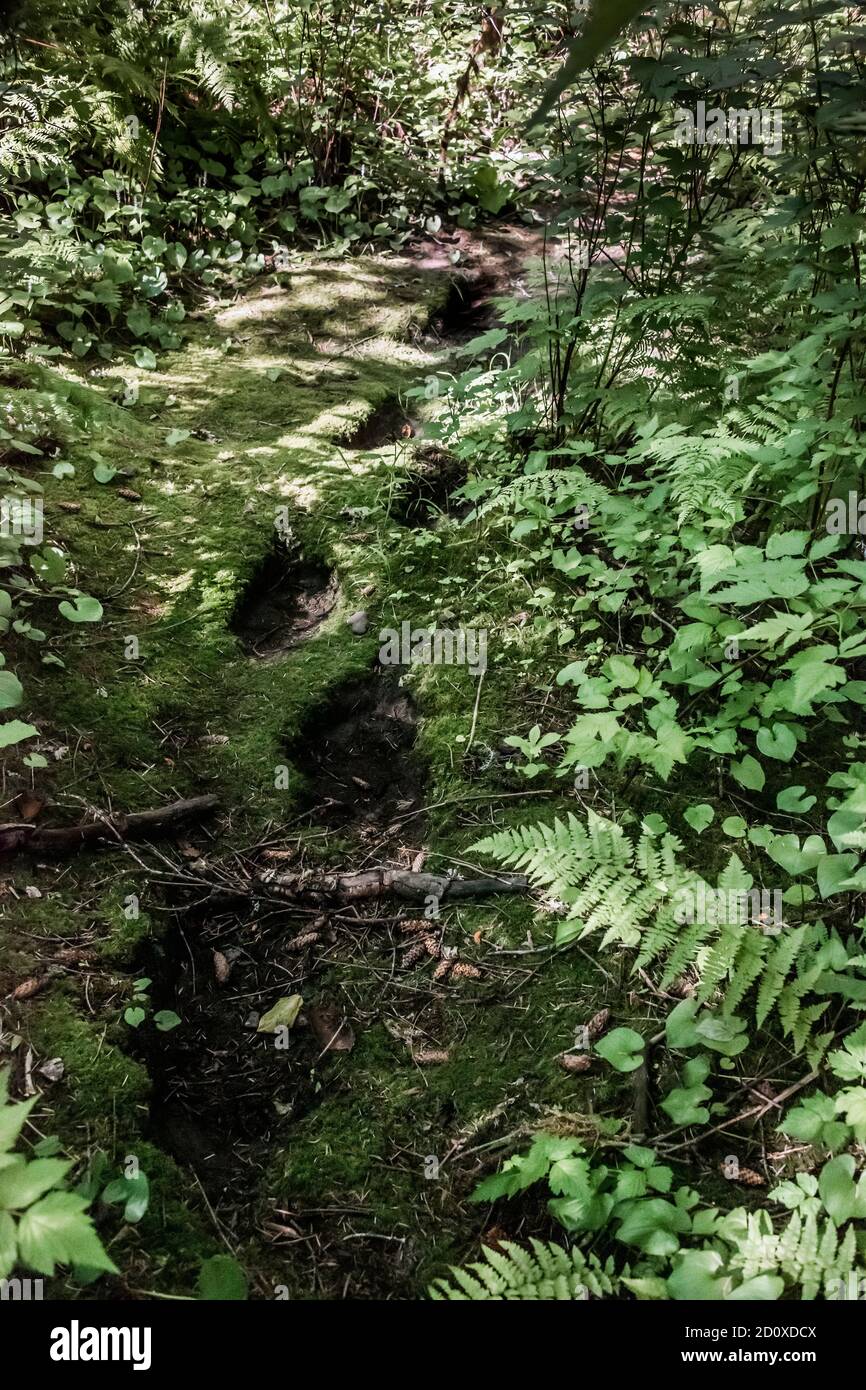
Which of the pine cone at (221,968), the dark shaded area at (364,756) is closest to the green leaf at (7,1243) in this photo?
the pine cone at (221,968)

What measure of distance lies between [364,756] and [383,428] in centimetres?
242

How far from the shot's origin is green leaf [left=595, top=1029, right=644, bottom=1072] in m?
A: 2.23

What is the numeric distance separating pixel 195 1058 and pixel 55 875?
2.36ft

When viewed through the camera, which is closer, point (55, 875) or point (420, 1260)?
point (420, 1260)

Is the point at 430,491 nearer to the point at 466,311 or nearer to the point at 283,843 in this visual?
the point at 283,843

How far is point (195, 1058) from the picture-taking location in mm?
2496

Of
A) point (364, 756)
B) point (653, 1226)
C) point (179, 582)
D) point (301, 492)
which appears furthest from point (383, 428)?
point (653, 1226)

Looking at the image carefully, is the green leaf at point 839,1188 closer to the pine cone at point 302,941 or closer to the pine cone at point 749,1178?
the pine cone at point 749,1178

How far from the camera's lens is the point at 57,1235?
4.33 feet

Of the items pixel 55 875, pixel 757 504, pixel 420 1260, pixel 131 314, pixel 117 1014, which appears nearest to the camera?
pixel 420 1260

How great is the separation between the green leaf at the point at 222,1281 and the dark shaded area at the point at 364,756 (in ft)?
4.69

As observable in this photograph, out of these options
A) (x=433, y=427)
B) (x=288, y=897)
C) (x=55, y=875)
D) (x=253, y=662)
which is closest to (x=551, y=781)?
(x=288, y=897)

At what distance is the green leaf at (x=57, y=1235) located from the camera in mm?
1287
